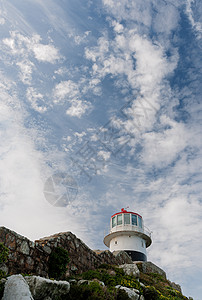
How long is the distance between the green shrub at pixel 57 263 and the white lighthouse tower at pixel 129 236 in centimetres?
1631

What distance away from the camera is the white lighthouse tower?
22.5m

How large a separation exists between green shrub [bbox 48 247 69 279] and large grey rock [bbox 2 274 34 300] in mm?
2784

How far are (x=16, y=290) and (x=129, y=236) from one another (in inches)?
804

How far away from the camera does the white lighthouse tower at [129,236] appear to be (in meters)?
22.5

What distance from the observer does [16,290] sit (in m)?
4.11

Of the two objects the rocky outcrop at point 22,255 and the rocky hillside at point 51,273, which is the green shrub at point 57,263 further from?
the rocky outcrop at point 22,255

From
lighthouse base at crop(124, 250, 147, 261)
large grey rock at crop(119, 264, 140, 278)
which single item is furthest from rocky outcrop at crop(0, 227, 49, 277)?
lighthouse base at crop(124, 250, 147, 261)

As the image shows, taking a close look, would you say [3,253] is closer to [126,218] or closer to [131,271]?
[131,271]

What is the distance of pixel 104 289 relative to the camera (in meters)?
6.50

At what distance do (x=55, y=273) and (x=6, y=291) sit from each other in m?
3.13

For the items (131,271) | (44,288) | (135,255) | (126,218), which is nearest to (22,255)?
(44,288)

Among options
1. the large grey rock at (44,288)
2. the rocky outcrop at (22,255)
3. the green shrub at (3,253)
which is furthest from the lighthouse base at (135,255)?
the green shrub at (3,253)

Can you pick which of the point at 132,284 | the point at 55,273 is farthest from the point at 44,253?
the point at 132,284

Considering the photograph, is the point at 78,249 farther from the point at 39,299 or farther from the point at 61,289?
the point at 39,299
